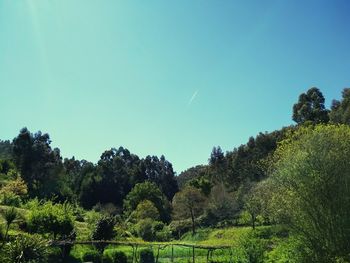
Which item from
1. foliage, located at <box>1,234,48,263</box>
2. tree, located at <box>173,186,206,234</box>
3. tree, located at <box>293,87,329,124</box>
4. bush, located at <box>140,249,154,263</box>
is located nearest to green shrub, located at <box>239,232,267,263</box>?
bush, located at <box>140,249,154,263</box>

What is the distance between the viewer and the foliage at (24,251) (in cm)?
1917

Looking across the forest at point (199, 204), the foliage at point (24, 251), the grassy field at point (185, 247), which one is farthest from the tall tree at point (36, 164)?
the foliage at point (24, 251)

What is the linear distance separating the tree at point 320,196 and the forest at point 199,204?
0.05 metres

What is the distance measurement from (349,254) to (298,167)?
4.61 m

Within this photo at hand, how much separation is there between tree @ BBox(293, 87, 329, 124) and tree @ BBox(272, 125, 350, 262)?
151 ft

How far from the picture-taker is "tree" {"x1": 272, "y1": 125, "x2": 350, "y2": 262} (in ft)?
61.8

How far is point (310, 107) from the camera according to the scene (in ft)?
222

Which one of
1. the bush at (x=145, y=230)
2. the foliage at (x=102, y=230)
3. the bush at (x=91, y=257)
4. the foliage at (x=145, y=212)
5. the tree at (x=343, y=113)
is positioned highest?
the tree at (x=343, y=113)

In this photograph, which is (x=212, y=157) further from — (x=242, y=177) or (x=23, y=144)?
(x=23, y=144)

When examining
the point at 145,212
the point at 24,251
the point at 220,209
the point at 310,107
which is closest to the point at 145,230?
the point at 145,212

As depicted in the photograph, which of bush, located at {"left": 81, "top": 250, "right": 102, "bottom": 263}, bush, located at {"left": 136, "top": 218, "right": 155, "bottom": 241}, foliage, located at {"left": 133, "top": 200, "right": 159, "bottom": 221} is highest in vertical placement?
foliage, located at {"left": 133, "top": 200, "right": 159, "bottom": 221}

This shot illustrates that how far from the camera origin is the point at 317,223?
19484 mm

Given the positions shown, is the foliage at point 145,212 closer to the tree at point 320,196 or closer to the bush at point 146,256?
the bush at point 146,256

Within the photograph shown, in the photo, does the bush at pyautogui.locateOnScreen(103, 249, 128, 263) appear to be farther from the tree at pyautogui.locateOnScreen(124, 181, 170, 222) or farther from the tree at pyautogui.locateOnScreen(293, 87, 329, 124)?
the tree at pyautogui.locateOnScreen(293, 87, 329, 124)
